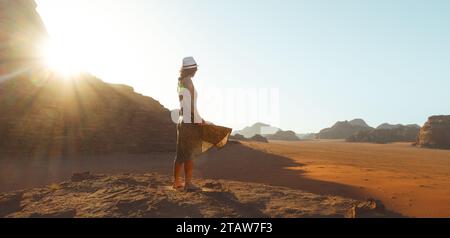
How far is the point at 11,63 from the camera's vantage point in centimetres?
1558

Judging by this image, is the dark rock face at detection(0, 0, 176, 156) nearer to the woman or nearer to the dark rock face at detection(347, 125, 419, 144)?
the woman

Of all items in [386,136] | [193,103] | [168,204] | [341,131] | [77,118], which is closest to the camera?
[168,204]

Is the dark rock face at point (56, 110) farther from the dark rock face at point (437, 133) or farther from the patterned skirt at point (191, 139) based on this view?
the dark rock face at point (437, 133)

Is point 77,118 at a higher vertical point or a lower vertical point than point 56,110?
lower

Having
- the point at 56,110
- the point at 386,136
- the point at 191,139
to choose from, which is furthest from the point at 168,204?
the point at 386,136

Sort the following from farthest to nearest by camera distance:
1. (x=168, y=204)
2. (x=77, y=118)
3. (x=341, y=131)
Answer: (x=341, y=131)
(x=77, y=118)
(x=168, y=204)

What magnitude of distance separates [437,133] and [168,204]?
5028 cm

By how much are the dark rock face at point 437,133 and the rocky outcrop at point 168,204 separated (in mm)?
48005

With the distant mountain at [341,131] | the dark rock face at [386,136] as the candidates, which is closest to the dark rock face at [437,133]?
the dark rock face at [386,136]

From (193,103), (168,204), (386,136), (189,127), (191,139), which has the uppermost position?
(193,103)

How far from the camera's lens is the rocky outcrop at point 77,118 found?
49.1ft

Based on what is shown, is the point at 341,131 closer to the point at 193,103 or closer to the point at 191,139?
the point at 191,139

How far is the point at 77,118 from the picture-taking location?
16.6 m
